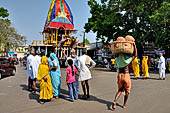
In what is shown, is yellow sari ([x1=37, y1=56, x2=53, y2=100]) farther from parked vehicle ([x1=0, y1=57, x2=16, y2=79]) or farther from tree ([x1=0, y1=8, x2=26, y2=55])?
tree ([x1=0, y1=8, x2=26, y2=55])

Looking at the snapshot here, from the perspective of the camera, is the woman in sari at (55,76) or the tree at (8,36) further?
the tree at (8,36)

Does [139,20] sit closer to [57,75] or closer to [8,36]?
[57,75]

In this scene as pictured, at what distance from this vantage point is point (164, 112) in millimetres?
4750

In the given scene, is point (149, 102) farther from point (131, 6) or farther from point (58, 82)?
point (131, 6)

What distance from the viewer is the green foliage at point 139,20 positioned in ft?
52.8

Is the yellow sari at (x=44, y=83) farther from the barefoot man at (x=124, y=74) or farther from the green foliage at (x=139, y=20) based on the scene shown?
the green foliage at (x=139, y=20)

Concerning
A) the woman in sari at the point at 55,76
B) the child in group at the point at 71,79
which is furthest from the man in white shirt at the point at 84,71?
the woman in sari at the point at 55,76

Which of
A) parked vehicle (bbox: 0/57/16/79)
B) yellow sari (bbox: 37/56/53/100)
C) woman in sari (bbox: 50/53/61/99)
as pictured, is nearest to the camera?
yellow sari (bbox: 37/56/53/100)

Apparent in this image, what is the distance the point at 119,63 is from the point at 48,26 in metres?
21.2

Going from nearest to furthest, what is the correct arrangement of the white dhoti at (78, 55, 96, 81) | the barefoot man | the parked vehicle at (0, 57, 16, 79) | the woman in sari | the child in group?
the barefoot man < the child in group < the white dhoti at (78, 55, 96, 81) < the woman in sari < the parked vehicle at (0, 57, 16, 79)

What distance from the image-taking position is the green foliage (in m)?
16.1

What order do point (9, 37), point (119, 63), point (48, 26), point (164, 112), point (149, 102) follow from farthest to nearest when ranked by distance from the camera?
point (9, 37) < point (48, 26) < point (149, 102) < point (119, 63) < point (164, 112)

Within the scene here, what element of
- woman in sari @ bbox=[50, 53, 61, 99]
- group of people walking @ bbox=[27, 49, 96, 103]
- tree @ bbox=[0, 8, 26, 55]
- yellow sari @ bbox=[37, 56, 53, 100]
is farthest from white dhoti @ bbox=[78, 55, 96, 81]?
tree @ bbox=[0, 8, 26, 55]

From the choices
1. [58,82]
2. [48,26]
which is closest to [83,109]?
[58,82]
